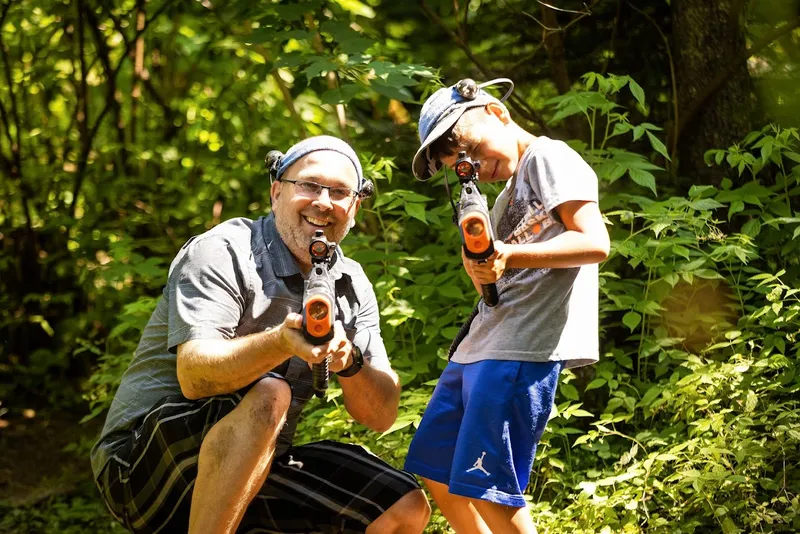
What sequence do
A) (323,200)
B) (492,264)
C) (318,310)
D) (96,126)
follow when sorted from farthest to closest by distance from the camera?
(96,126) < (323,200) < (492,264) < (318,310)

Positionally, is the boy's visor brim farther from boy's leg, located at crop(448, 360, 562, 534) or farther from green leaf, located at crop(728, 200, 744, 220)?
green leaf, located at crop(728, 200, 744, 220)

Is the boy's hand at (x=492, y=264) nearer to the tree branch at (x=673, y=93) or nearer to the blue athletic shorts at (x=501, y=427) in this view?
the blue athletic shorts at (x=501, y=427)

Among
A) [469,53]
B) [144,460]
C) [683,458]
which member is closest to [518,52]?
[469,53]

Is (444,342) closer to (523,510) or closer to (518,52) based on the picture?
(523,510)

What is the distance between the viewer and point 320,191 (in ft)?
8.93

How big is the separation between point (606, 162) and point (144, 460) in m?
2.19

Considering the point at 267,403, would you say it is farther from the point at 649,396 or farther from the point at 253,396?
the point at 649,396

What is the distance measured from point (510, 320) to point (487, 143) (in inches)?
19.9

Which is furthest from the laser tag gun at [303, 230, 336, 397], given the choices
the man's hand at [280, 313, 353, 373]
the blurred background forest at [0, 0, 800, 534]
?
the blurred background forest at [0, 0, 800, 534]

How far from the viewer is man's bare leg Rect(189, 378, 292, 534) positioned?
2.41m

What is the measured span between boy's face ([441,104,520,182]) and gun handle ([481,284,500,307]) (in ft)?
1.11

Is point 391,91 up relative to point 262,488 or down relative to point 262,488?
up

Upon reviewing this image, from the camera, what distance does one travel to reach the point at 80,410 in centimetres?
609

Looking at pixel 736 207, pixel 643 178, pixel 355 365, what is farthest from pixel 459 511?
pixel 736 207
